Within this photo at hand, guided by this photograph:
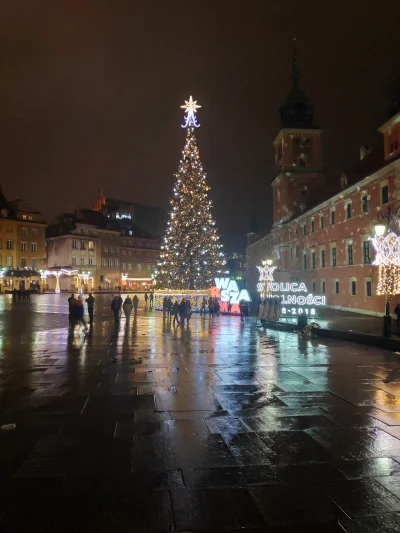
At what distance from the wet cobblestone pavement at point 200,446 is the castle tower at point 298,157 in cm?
5036

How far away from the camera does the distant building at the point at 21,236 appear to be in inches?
2992

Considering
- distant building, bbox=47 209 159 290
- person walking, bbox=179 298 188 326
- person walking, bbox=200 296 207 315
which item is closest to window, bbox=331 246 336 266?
person walking, bbox=200 296 207 315

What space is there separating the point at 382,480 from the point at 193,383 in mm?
Result: 5339

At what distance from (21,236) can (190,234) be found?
5385 cm

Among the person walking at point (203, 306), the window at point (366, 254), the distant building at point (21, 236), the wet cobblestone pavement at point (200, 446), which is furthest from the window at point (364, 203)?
the distant building at point (21, 236)

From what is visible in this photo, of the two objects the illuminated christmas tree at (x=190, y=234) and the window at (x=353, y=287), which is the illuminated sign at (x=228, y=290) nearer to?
the illuminated christmas tree at (x=190, y=234)

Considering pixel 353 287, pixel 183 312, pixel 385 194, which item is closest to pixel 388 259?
pixel 183 312

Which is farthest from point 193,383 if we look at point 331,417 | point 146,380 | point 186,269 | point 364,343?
point 186,269

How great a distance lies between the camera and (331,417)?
24.0ft

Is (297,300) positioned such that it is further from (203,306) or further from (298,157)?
(298,157)

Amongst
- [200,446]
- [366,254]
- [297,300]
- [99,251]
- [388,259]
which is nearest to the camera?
[200,446]

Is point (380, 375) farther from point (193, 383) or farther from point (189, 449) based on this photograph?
point (189, 449)

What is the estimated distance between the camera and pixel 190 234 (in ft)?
113

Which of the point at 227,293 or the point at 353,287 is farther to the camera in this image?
the point at 353,287
